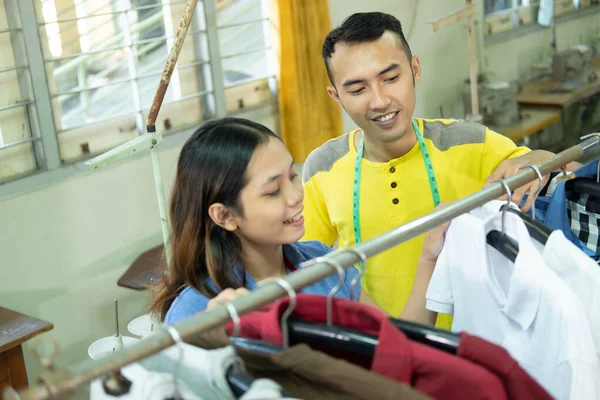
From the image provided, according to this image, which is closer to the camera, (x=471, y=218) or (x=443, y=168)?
(x=471, y=218)

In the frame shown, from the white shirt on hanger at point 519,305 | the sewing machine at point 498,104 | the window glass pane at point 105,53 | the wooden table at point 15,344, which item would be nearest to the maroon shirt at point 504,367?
the white shirt on hanger at point 519,305

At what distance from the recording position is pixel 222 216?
1197 millimetres

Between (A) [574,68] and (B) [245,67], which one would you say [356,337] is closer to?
(B) [245,67]

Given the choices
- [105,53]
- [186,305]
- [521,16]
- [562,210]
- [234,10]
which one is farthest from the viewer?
[521,16]

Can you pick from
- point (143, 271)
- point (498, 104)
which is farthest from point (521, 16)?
point (143, 271)

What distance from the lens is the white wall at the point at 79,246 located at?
245cm

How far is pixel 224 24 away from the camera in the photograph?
318 centimetres

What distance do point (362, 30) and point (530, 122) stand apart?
255 centimetres

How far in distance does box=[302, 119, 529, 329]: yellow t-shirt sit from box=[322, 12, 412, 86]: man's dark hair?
217 millimetres

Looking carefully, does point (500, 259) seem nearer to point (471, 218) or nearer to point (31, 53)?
point (471, 218)

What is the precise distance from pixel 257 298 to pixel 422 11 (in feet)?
11.4

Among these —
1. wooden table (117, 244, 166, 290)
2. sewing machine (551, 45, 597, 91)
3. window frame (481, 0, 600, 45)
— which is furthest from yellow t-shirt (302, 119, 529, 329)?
window frame (481, 0, 600, 45)

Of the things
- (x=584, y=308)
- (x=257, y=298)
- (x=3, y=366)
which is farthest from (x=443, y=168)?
(x=3, y=366)

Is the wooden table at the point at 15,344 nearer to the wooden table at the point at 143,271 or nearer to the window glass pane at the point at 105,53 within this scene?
the wooden table at the point at 143,271
